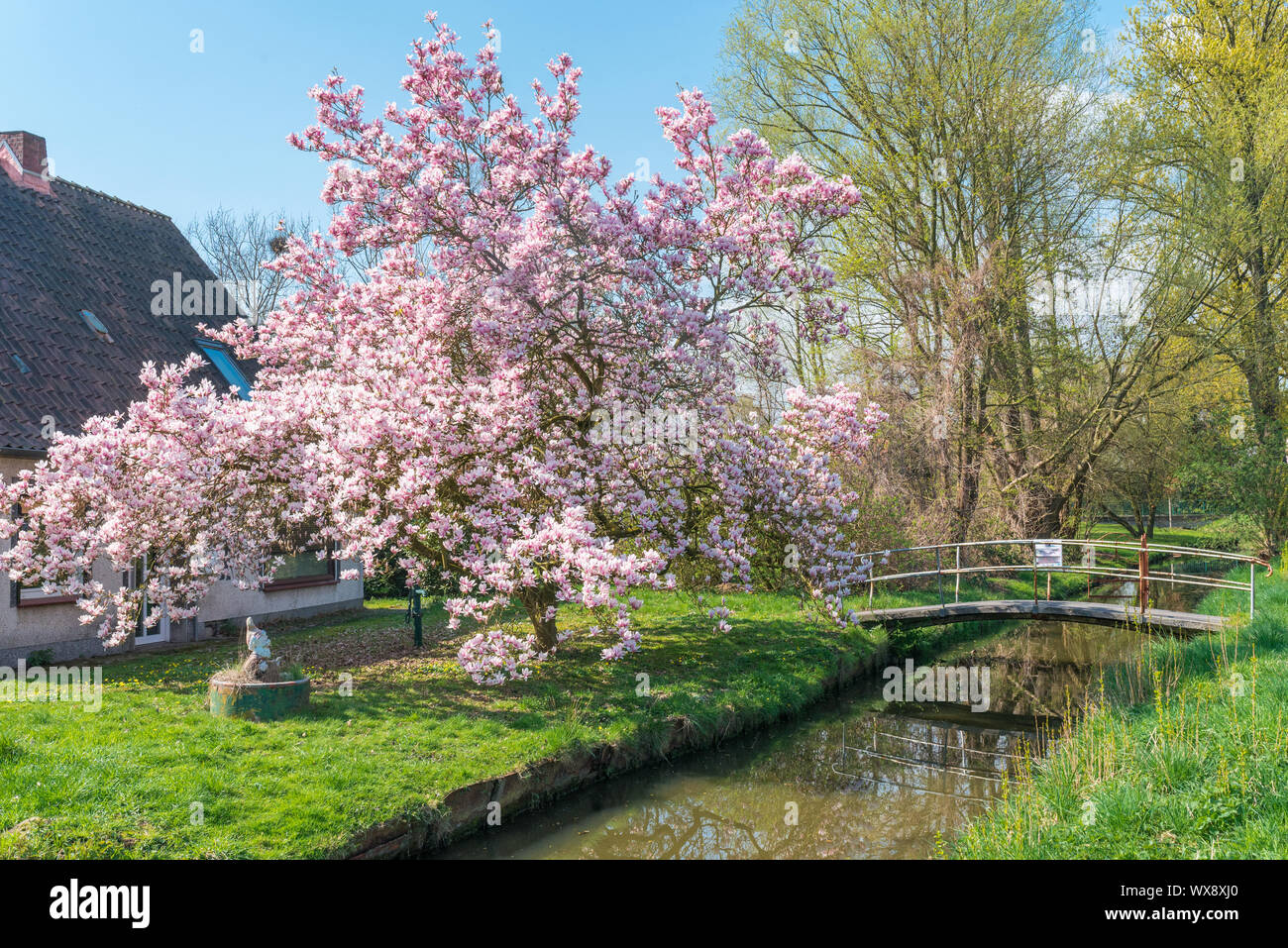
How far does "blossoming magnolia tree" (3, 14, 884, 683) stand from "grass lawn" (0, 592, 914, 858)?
799mm

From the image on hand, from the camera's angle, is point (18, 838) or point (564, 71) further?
point (564, 71)

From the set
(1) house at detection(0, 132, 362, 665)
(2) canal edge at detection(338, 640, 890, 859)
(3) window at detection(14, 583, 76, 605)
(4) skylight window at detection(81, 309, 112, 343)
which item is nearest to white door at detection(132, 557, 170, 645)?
(1) house at detection(0, 132, 362, 665)

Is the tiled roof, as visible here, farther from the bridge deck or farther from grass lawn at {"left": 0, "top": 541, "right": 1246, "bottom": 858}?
the bridge deck

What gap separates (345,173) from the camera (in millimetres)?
9617

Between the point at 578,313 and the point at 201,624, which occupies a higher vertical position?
the point at 578,313

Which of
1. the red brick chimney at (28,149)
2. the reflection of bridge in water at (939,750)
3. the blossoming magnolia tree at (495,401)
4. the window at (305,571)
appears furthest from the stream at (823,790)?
the red brick chimney at (28,149)

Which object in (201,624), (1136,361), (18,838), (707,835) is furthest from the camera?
(1136,361)

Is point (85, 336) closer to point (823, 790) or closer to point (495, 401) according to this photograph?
point (495, 401)

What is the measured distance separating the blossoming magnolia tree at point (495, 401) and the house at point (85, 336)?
1462mm

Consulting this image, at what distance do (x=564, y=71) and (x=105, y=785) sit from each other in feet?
26.1

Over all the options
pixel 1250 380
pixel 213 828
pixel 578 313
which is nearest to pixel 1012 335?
pixel 1250 380

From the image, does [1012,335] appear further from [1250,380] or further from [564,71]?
[564,71]

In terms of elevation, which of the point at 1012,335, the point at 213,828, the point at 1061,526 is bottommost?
the point at 213,828

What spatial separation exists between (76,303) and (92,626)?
543cm
